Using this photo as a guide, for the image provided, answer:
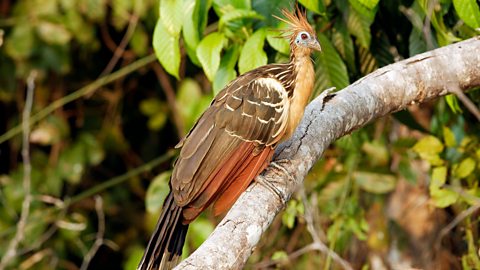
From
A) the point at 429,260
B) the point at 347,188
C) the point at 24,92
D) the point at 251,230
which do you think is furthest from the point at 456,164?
the point at 24,92

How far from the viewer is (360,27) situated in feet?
12.3

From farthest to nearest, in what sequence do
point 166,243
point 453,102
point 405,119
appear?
point 405,119
point 453,102
point 166,243

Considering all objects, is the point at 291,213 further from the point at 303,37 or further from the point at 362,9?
the point at 362,9

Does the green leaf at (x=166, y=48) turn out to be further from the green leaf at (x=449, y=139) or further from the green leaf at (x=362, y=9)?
the green leaf at (x=449, y=139)

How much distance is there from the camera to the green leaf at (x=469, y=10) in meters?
3.23

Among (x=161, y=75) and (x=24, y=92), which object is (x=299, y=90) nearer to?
(x=161, y=75)

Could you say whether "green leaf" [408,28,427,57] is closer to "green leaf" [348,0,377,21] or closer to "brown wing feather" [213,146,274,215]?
"green leaf" [348,0,377,21]

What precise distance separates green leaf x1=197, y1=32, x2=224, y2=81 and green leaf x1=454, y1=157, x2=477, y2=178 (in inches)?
54.4

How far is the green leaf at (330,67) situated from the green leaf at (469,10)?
2.12ft

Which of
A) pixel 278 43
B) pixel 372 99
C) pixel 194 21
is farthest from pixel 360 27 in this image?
pixel 194 21

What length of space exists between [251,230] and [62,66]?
11.9 feet

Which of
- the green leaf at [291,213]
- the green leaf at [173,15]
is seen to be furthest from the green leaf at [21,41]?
the green leaf at [173,15]

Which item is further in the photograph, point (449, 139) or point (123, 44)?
point (123, 44)

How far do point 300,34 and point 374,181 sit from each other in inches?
63.7
